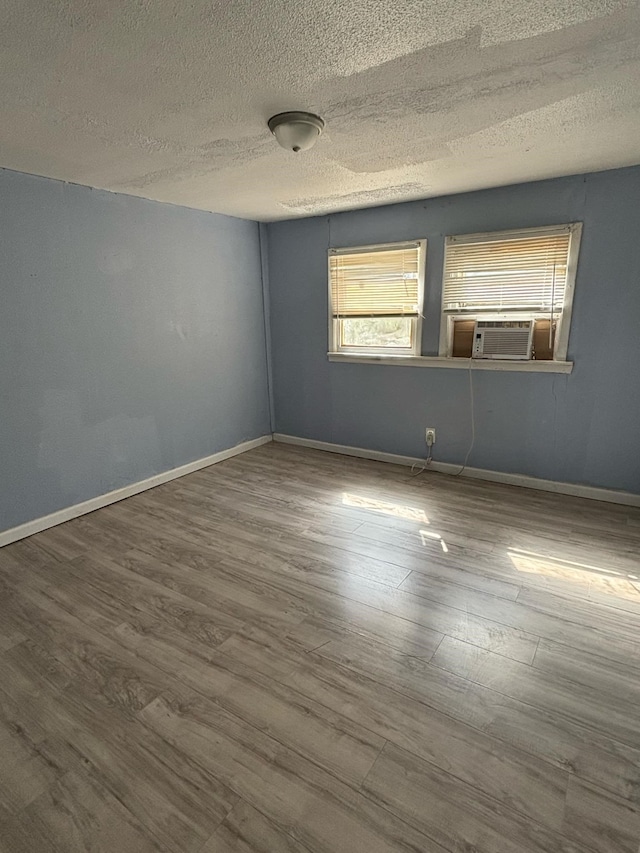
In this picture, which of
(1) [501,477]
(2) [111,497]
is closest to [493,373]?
(1) [501,477]

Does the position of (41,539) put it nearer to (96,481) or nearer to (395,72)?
(96,481)

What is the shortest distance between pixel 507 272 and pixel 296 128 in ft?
6.73

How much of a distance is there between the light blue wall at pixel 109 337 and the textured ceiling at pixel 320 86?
423mm

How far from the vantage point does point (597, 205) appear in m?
2.87

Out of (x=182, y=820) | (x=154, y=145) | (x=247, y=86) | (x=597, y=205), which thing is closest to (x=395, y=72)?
(x=247, y=86)

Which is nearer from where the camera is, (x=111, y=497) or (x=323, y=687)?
(x=323, y=687)

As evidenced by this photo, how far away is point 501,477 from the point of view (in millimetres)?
3584

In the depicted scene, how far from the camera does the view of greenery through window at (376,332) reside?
3842 millimetres

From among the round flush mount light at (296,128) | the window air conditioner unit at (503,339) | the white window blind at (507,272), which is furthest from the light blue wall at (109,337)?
the window air conditioner unit at (503,339)

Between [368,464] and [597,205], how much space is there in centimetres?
268

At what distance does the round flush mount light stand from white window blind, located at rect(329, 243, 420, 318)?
181 cm

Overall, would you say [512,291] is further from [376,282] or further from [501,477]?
[501,477]

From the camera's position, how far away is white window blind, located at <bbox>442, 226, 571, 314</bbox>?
307cm

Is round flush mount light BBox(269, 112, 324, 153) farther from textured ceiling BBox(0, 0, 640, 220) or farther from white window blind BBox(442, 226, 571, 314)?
white window blind BBox(442, 226, 571, 314)
